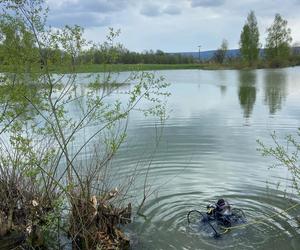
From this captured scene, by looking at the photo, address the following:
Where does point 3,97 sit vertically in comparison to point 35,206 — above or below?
above

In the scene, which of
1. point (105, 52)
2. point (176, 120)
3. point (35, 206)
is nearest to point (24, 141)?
point (35, 206)

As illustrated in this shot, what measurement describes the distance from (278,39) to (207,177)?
3101 inches

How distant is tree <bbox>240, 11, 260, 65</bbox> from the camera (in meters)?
78.7

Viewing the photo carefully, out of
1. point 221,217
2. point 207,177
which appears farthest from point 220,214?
point 207,177

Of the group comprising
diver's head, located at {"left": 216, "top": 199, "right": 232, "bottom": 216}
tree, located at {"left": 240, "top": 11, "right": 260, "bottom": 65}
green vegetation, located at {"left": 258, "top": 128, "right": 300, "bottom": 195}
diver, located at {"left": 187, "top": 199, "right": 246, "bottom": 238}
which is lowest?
diver, located at {"left": 187, "top": 199, "right": 246, "bottom": 238}

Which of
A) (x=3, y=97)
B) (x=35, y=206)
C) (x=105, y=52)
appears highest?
(x=105, y=52)

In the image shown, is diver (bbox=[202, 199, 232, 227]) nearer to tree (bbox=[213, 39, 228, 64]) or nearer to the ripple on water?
the ripple on water

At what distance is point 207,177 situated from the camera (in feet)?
31.2

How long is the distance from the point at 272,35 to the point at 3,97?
83.2 metres

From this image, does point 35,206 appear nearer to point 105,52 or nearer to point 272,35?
point 105,52

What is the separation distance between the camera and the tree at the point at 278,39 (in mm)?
79688

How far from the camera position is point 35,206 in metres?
6.14

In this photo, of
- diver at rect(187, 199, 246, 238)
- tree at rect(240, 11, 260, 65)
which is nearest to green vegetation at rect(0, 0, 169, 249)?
diver at rect(187, 199, 246, 238)

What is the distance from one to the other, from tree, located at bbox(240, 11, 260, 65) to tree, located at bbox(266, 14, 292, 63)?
9.48 ft
